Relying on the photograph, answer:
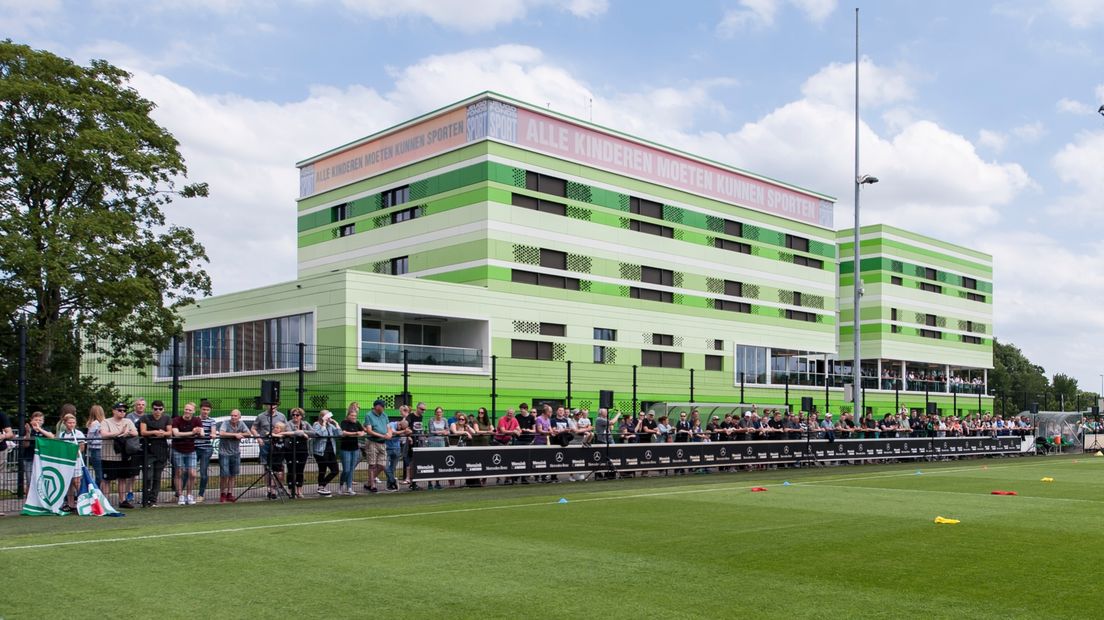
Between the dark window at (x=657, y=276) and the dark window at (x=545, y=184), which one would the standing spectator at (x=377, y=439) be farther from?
the dark window at (x=657, y=276)

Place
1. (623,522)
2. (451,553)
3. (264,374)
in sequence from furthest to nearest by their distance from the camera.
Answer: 1. (264,374)
2. (623,522)
3. (451,553)

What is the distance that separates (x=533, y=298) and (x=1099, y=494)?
112ft

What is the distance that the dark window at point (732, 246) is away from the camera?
60969mm

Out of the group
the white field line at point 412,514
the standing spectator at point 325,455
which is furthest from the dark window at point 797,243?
the standing spectator at point 325,455

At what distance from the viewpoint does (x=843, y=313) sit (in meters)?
82.4

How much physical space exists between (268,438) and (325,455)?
126 centimetres

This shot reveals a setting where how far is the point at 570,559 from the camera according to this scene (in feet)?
32.7

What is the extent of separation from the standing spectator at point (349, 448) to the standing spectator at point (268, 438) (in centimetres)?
128

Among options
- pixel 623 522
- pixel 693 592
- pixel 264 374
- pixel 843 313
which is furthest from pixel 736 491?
pixel 843 313

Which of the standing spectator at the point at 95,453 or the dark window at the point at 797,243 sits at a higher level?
the dark window at the point at 797,243

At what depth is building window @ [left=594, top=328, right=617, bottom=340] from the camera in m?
53.6

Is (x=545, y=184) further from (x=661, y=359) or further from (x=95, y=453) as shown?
(x=95, y=453)

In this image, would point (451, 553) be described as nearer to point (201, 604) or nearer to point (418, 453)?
point (201, 604)

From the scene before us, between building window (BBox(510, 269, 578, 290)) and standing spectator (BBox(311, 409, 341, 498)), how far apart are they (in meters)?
30.4
